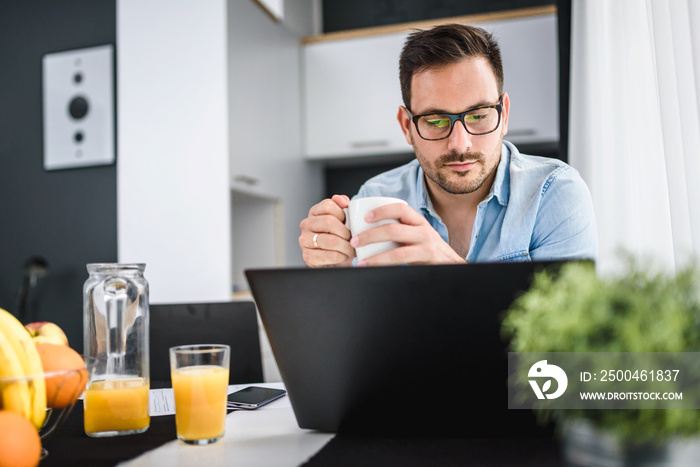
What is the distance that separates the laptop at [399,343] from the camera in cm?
55

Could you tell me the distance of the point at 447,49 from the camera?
4.55 feet

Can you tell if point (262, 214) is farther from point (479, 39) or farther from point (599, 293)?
point (599, 293)

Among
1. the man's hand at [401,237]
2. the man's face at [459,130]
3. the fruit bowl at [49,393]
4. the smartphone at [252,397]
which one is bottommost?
the smartphone at [252,397]

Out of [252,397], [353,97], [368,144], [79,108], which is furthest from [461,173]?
[79,108]

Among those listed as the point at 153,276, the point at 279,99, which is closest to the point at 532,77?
the point at 279,99

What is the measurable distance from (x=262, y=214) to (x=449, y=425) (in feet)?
8.13

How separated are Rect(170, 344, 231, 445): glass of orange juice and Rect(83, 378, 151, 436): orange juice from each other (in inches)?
3.1

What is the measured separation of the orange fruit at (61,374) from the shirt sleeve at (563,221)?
98 cm

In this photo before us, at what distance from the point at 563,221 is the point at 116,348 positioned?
998mm

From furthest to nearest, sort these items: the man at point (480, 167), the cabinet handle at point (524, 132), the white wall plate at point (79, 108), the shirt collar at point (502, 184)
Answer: the cabinet handle at point (524, 132) < the white wall plate at point (79, 108) < the shirt collar at point (502, 184) < the man at point (480, 167)

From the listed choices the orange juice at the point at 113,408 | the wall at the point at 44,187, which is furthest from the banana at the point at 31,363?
the wall at the point at 44,187

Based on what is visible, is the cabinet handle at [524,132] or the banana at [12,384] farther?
the cabinet handle at [524,132]

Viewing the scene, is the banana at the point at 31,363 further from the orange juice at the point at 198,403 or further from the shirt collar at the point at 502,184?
the shirt collar at the point at 502,184

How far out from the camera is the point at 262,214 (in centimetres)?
300
